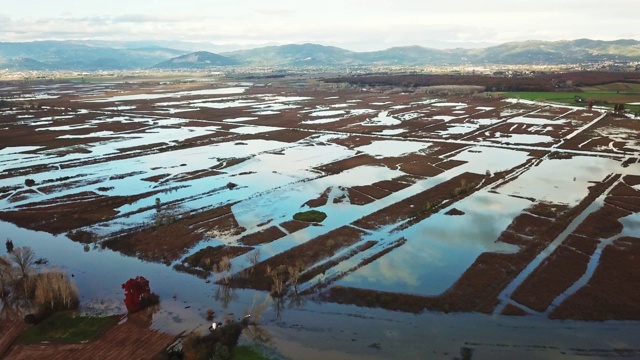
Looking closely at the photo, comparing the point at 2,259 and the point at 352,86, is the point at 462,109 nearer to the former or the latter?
the point at 352,86

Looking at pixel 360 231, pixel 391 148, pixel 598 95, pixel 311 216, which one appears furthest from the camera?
pixel 598 95

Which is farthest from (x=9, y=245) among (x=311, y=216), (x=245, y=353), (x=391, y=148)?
(x=391, y=148)

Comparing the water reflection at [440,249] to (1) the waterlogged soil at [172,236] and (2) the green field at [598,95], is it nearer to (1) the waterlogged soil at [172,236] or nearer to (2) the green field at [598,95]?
(1) the waterlogged soil at [172,236]

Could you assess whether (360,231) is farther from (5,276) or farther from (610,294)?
(5,276)

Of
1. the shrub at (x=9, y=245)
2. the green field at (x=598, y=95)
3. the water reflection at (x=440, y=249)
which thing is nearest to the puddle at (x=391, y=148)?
the water reflection at (x=440, y=249)

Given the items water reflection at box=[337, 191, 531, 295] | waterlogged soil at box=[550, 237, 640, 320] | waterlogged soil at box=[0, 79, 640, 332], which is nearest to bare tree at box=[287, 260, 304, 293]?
waterlogged soil at box=[0, 79, 640, 332]

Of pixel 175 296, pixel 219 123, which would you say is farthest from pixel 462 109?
pixel 175 296
